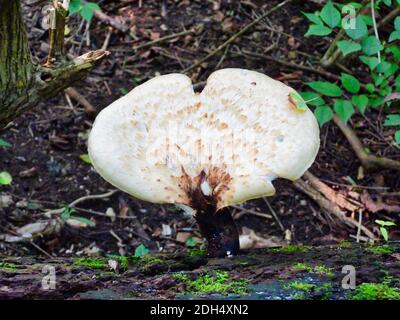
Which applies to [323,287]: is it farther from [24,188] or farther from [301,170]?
[24,188]

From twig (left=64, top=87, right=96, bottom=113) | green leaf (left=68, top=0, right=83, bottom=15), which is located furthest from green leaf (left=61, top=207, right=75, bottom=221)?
green leaf (left=68, top=0, right=83, bottom=15)

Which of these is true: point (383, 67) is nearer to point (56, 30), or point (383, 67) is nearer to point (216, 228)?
point (216, 228)

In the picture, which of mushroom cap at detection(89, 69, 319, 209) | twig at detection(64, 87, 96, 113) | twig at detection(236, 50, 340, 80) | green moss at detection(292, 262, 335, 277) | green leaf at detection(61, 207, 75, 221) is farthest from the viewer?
twig at detection(236, 50, 340, 80)

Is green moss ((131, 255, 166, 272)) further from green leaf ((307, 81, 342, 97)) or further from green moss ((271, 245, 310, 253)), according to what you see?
green leaf ((307, 81, 342, 97))

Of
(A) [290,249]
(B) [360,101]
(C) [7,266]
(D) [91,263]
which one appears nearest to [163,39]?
(B) [360,101]

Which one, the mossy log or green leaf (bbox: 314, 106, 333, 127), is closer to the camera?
the mossy log

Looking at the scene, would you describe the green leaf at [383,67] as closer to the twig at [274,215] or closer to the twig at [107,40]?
the twig at [274,215]
